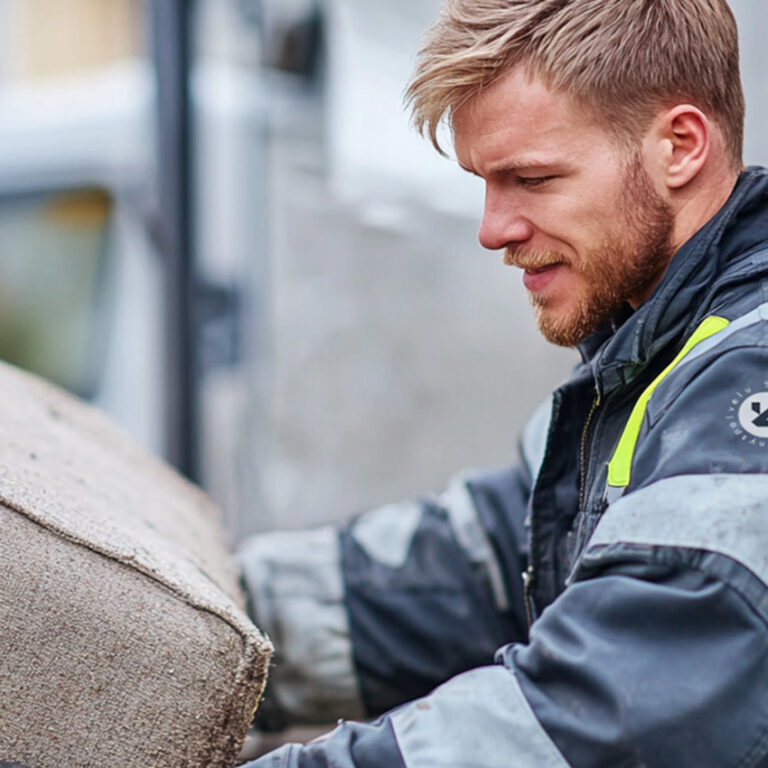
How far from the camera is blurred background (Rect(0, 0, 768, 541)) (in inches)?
137

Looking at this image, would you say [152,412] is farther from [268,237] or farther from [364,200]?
[364,200]

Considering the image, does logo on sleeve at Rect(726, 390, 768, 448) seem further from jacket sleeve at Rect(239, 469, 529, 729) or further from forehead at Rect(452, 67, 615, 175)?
jacket sleeve at Rect(239, 469, 529, 729)

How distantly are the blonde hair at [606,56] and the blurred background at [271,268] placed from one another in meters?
1.20

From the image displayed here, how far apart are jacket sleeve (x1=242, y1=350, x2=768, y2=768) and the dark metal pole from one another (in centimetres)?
291

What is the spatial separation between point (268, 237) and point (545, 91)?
2658 millimetres

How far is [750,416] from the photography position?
108 centimetres

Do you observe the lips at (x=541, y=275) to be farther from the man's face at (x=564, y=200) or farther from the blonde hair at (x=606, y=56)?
the blonde hair at (x=606, y=56)

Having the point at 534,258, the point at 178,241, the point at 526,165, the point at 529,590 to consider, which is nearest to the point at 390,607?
the point at 529,590

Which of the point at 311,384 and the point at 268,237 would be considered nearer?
the point at 311,384

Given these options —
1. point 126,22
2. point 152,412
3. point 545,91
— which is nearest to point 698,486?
point 545,91

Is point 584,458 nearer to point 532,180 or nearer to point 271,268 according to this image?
point 532,180

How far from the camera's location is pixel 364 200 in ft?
12.0

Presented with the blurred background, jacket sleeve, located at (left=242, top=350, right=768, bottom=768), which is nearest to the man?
jacket sleeve, located at (left=242, top=350, right=768, bottom=768)

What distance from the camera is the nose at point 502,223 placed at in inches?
55.7
